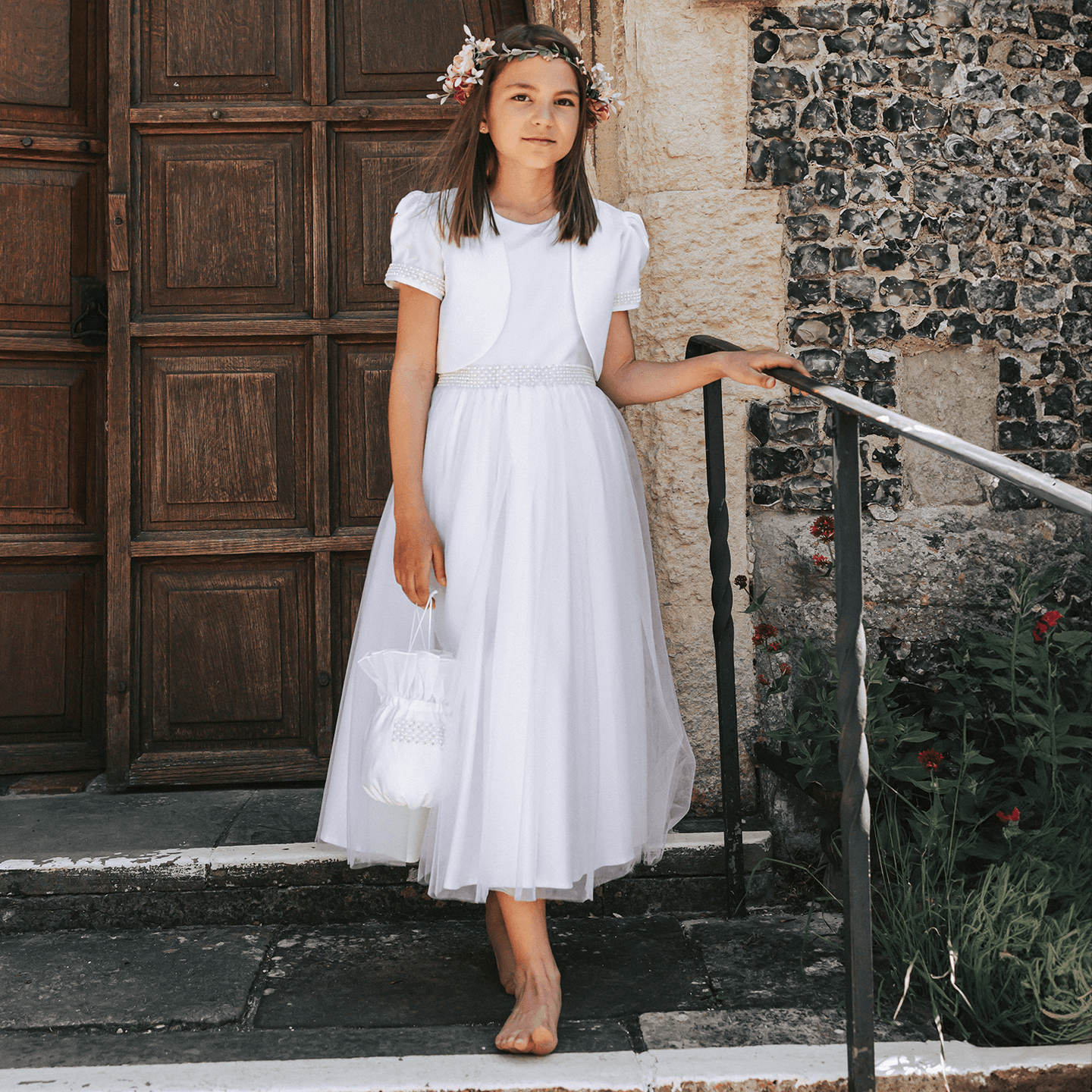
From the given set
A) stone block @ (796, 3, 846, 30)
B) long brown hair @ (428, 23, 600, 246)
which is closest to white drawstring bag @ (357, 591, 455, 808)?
long brown hair @ (428, 23, 600, 246)

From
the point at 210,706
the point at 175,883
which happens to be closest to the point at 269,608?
the point at 210,706

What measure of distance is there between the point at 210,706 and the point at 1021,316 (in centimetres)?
239

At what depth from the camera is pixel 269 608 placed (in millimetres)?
2861

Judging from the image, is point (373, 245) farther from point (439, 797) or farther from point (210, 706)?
point (439, 797)

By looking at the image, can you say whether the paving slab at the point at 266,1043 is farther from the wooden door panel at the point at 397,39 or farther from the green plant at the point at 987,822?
the wooden door panel at the point at 397,39

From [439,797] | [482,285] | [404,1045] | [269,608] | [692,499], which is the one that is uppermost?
[482,285]

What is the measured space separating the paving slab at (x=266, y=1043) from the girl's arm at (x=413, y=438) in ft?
2.45

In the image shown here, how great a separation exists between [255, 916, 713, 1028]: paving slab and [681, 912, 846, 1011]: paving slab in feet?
0.15

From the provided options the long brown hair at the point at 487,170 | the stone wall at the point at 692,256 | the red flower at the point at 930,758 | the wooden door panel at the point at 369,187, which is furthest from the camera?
the wooden door panel at the point at 369,187

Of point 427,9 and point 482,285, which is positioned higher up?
point 427,9

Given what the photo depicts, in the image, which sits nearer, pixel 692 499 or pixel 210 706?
pixel 692 499

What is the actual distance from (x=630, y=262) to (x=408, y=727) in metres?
1.00

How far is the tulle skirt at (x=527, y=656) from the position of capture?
5.74ft

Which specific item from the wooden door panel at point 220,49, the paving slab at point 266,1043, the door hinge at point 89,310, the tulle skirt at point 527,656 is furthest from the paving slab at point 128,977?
the wooden door panel at point 220,49
